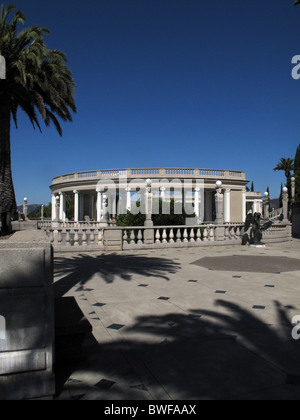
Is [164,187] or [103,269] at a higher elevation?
[164,187]

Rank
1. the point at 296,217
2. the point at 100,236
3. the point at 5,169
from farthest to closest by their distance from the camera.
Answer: the point at 296,217 < the point at 100,236 < the point at 5,169

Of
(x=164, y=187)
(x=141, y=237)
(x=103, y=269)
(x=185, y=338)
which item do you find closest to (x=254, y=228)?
(x=141, y=237)

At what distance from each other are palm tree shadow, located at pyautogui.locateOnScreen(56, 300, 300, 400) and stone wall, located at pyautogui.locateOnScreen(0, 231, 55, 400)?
0.84m

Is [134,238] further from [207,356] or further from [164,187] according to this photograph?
[164,187]

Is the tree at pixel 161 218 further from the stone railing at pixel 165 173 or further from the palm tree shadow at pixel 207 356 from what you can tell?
the stone railing at pixel 165 173

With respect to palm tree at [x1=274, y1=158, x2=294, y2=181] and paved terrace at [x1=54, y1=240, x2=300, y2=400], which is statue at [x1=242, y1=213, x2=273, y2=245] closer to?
paved terrace at [x1=54, y1=240, x2=300, y2=400]

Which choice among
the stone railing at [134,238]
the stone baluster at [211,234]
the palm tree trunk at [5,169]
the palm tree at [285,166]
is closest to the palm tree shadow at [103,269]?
the stone railing at [134,238]

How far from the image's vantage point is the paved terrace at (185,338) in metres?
2.91

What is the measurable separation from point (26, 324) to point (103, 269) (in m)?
7.07

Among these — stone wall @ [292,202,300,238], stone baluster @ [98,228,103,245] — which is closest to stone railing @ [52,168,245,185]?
stone wall @ [292,202,300,238]

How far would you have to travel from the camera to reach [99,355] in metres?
3.62

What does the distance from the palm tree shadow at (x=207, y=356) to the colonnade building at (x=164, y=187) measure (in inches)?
1052

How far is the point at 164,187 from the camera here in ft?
109

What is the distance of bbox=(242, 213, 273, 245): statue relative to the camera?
54.6 ft
